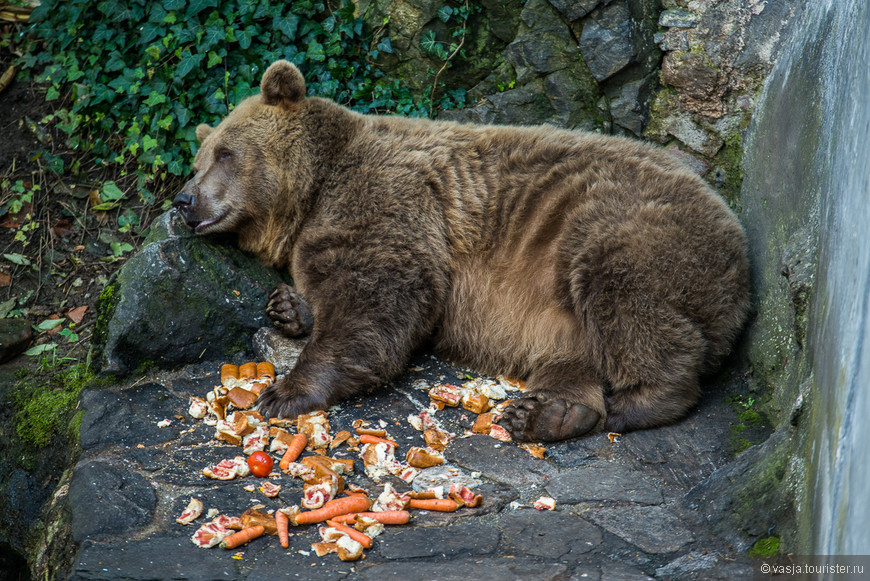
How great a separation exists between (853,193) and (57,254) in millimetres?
6272

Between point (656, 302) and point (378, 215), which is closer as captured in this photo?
point (656, 302)

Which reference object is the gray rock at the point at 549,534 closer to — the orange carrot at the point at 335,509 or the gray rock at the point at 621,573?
the gray rock at the point at 621,573

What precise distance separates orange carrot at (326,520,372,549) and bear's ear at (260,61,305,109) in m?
3.01

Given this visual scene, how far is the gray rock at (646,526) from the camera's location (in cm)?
331

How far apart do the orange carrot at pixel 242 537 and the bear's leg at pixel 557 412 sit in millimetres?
1529

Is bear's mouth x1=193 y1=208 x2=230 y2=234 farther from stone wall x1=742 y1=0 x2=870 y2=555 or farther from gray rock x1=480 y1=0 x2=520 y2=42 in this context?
stone wall x1=742 y1=0 x2=870 y2=555

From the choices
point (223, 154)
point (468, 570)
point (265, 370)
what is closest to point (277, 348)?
point (265, 370)

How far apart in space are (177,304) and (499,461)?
226 cm

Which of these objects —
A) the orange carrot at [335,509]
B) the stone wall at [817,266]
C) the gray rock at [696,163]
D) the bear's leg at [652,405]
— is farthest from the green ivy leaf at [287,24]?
the orange carrot at [335,509]

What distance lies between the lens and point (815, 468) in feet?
8.66

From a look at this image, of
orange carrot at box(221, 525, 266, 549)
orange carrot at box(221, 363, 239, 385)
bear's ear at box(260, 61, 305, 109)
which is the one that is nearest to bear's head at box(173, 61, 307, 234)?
bear's ear at box(260, 61, 305, 109)

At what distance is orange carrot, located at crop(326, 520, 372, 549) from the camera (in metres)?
3.31

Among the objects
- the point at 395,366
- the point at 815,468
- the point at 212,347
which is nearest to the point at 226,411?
the point at 212,347

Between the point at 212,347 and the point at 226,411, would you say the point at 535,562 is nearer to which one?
the point at 226,411
